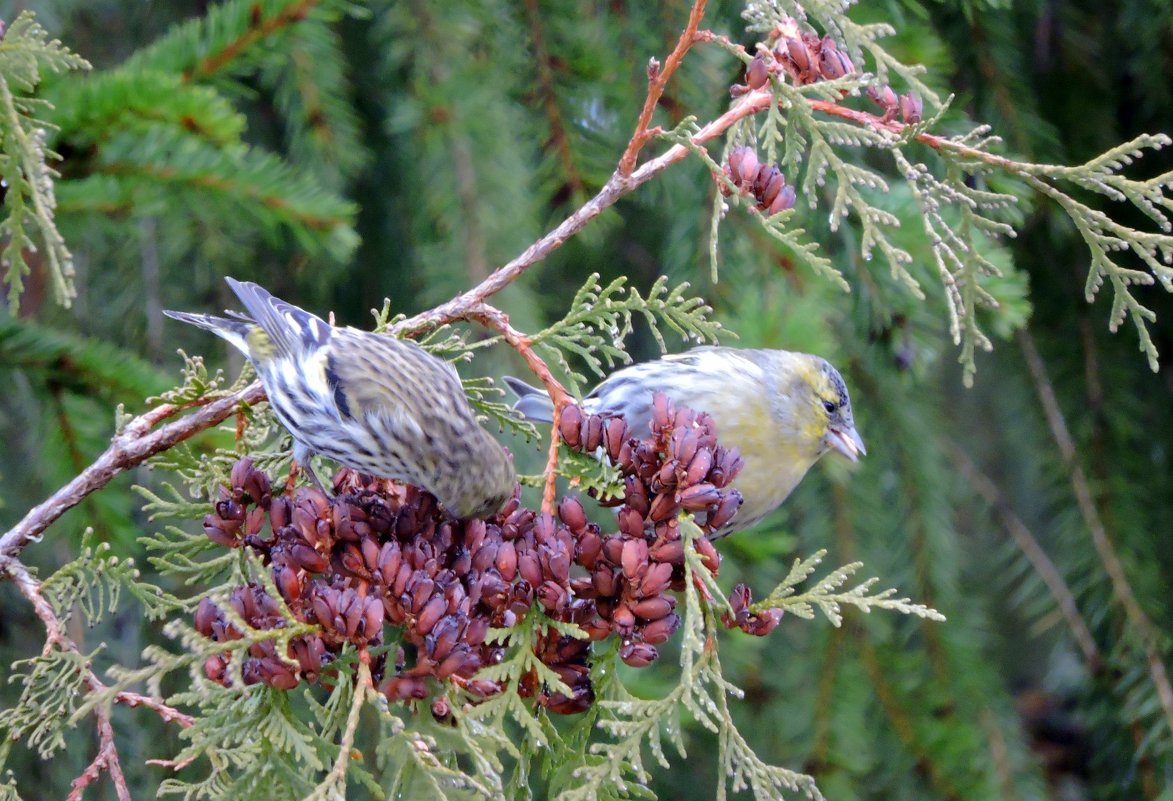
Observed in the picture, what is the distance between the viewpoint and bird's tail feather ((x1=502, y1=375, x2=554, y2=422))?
2219 millimetres

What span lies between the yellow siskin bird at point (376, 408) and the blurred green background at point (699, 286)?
18cm

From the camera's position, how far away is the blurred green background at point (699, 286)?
1893 millimetres

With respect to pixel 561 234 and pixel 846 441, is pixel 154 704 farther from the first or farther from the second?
pixel 846 441

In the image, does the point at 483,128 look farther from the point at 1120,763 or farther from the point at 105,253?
the point at 1120,763

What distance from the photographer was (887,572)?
255cm

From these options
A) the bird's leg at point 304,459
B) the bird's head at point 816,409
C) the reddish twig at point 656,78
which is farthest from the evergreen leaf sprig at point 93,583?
the bird's head at point 816,409

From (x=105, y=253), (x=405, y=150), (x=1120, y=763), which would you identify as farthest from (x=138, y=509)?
(x=1120, y=763)

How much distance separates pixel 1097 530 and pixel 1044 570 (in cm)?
21

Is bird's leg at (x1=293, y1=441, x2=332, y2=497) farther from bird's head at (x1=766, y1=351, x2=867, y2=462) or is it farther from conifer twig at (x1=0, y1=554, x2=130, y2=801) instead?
bird's head at (x1=766, y1=351, x2=867, y2=462)

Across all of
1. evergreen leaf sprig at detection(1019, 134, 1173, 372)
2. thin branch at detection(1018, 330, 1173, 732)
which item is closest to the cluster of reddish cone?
evergreen leaf sprig at detection(1019, 134, 1173, 372)

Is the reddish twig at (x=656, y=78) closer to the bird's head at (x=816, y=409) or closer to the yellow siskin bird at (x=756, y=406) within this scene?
the yellow siskin bird at (x=756, y=406)

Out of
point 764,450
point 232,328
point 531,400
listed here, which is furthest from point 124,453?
point 764,450

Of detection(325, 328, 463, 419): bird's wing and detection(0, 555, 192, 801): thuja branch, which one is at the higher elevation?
detection(325, 328, 463, 419): bird's wing

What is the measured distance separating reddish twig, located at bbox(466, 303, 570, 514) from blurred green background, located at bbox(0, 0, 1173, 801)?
0.56m
